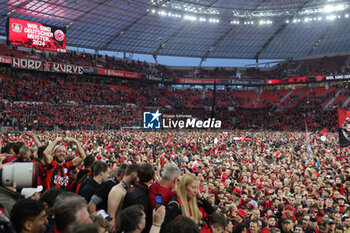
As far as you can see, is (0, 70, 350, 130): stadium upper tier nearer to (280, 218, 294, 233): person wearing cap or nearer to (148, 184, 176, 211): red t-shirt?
(280, 218, 294, 233): person wearing cap

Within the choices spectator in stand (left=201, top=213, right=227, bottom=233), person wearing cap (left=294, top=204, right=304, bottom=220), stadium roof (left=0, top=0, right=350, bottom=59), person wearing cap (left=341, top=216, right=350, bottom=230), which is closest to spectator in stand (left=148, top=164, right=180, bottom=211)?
spectator in stand (left=201, top=213, right=227, bottom=233)

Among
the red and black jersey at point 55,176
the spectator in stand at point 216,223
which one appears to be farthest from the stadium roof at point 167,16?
the spectator in stand at point 216,223

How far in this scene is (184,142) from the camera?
868 inches

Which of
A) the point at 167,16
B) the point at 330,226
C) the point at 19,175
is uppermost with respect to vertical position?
the point at 167,16

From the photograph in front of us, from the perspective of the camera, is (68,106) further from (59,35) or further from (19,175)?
(19,175)

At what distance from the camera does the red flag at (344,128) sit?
13125 mm

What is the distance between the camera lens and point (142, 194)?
3.79m

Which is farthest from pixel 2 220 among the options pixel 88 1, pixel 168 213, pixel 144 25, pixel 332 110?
pixel 332 110

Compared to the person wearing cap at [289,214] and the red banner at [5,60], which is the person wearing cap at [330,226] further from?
the red banner at [5,60]

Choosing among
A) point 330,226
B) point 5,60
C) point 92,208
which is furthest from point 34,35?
point 330,226

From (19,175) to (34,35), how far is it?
38.8 m

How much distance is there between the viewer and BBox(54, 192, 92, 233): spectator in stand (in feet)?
9.04

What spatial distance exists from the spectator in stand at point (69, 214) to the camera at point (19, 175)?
1.94 ft

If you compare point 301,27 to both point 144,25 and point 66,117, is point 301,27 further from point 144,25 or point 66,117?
point 66,117
